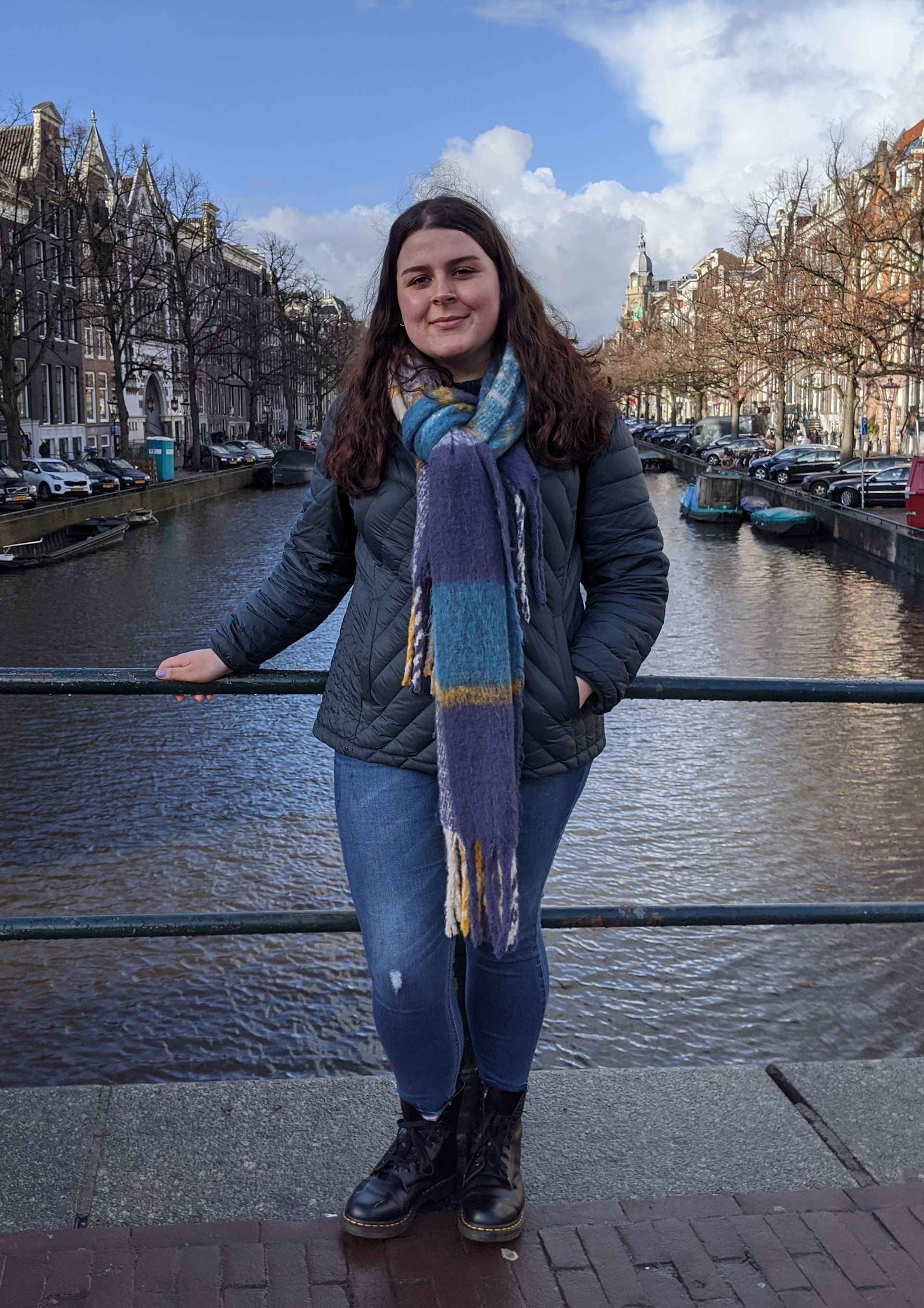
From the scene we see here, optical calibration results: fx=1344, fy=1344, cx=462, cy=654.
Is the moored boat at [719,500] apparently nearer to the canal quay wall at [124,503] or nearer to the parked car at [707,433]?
the canal quay wall at [124,503]

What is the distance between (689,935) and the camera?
759 cm

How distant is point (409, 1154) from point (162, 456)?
42861 mm

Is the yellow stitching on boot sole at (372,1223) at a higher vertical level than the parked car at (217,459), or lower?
lower

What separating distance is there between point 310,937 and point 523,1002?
5.48m

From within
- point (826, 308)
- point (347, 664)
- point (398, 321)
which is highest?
point (826, 308)

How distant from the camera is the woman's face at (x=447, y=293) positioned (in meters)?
2.05

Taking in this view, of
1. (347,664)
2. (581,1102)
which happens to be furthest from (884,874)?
(347,664)

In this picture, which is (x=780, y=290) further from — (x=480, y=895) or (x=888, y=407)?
(x=480, y=895)

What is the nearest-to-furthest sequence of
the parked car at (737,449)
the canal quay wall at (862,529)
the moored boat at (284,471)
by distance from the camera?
the canal quay wall at (862,529), the parked car at (737,449), the moored boat at (284,471)

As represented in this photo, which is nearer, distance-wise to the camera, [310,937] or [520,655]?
[520,655]

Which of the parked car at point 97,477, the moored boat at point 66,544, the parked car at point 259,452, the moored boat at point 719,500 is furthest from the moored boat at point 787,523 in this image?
the parked car at point 259,452

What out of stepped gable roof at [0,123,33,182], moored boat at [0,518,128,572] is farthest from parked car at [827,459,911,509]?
stepped gable roof at [0,123,33,182]

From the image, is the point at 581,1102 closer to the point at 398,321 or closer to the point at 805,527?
the point at 398,321

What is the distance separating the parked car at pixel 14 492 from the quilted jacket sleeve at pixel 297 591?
28524mm
